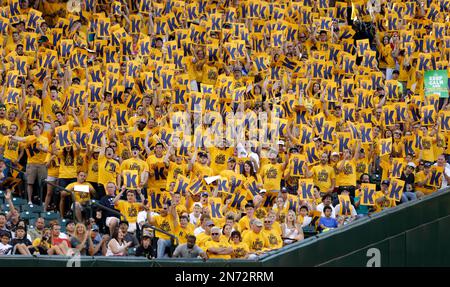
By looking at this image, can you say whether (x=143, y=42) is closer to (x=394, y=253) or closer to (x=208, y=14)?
(x=208, y=14)

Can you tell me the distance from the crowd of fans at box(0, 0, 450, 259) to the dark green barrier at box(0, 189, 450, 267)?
610mm

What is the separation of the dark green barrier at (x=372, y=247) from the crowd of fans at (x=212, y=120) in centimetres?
61

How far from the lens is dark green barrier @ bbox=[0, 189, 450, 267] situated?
2231cm

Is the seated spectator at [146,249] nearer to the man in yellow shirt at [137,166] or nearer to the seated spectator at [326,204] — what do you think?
the man in yellow shirt at [137,166]

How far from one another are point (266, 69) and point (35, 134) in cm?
597

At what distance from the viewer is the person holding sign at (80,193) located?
2461cm

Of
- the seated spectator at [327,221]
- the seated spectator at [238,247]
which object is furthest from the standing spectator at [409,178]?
the seated spectator at [238,247]

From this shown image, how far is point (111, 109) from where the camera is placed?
28.0 metres

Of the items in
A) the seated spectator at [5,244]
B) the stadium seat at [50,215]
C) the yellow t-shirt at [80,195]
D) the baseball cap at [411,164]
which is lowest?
the stadium seat at [50,215]

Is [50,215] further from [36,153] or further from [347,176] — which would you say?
[347,176]

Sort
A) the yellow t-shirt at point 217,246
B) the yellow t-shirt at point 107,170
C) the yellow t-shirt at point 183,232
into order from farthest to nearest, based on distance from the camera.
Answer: the yellow t-shirt at point 107,170, the yellow t-shirt at point 183,232, the yellow t-shirt at point 217,246

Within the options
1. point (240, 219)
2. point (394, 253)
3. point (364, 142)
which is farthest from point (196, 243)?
point (364, 142)

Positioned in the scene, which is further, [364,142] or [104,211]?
[364,142]
